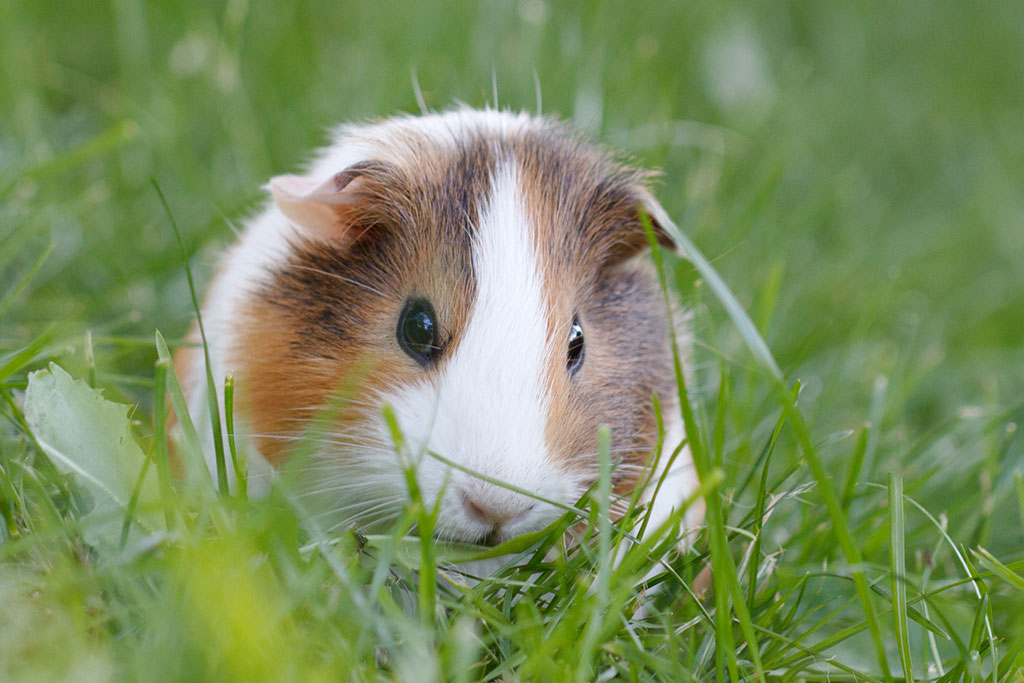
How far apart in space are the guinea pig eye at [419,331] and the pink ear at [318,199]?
323mm

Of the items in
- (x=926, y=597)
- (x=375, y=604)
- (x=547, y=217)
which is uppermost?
(x=547, y=217)

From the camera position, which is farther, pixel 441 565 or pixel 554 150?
pixel 554 150

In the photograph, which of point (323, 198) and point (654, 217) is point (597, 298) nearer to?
point (654, 217)

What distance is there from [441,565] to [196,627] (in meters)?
0.70

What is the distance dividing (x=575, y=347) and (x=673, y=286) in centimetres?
131

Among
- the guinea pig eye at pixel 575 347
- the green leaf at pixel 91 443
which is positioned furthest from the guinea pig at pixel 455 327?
the green leaf at pixel 91 443

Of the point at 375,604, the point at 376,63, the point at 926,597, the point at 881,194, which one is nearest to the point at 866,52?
the point at 881,194

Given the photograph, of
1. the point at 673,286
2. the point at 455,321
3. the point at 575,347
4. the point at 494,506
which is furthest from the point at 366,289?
the point at 673,286

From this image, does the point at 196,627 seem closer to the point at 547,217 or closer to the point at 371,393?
the point at 371,393

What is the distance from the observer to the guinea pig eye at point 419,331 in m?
2.31

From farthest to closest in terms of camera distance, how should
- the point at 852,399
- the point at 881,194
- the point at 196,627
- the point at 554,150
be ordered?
the point at 881,194 → the point at 852,399 → the point at 554,150 → the point at 196,627

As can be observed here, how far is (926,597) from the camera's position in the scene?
2125 millimetres

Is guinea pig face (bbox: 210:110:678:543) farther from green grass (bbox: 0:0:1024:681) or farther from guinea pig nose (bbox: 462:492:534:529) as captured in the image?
green grass (bbox: 0:0:1024:681)

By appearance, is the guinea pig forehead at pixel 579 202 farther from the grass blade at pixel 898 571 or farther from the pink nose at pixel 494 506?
the grass blade at pixel 898 571
